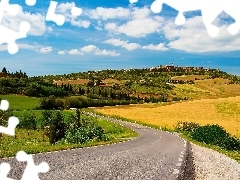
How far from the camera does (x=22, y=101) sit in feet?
389

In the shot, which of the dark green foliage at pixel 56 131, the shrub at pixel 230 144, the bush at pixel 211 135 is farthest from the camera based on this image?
the dark green foliage at pixel 56 131

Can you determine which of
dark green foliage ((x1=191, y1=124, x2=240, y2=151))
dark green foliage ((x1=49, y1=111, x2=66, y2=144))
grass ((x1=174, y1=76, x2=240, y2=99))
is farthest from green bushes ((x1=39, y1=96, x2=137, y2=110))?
dark green foliage ((x1=191, y1=124, x2=240, y2=151))

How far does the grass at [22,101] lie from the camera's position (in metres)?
110

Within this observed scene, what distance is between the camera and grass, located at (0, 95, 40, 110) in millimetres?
110406

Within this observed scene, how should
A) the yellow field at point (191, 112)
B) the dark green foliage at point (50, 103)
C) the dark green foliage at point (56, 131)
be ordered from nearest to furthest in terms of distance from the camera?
the dark green foliage at point (56, 131) < the yellow field at point (191, 112) < the dark green foliage at point (50, 103)

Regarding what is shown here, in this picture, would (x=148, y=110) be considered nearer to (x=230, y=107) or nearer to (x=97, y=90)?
(x=230, y=107)

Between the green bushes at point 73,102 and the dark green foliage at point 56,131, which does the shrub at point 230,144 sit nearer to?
the dark green foliage at point 56,131

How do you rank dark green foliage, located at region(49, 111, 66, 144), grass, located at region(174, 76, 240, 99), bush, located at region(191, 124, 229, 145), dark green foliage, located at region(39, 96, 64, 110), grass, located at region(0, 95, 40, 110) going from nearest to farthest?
bush, located at region(191, 124, 229, 145), dark green foliage, located at region(49, 111, 66, 144), grass, located at region(0, 95, 40, 110), dark green foliage, located at region(39, 96, 64, 110), grass, located at region(174, 76, 240, 99)

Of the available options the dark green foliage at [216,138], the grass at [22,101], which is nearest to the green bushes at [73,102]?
the grass at [22,101]

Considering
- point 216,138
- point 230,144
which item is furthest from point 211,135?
point 230,144

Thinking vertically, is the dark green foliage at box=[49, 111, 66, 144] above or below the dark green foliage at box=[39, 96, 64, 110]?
above
